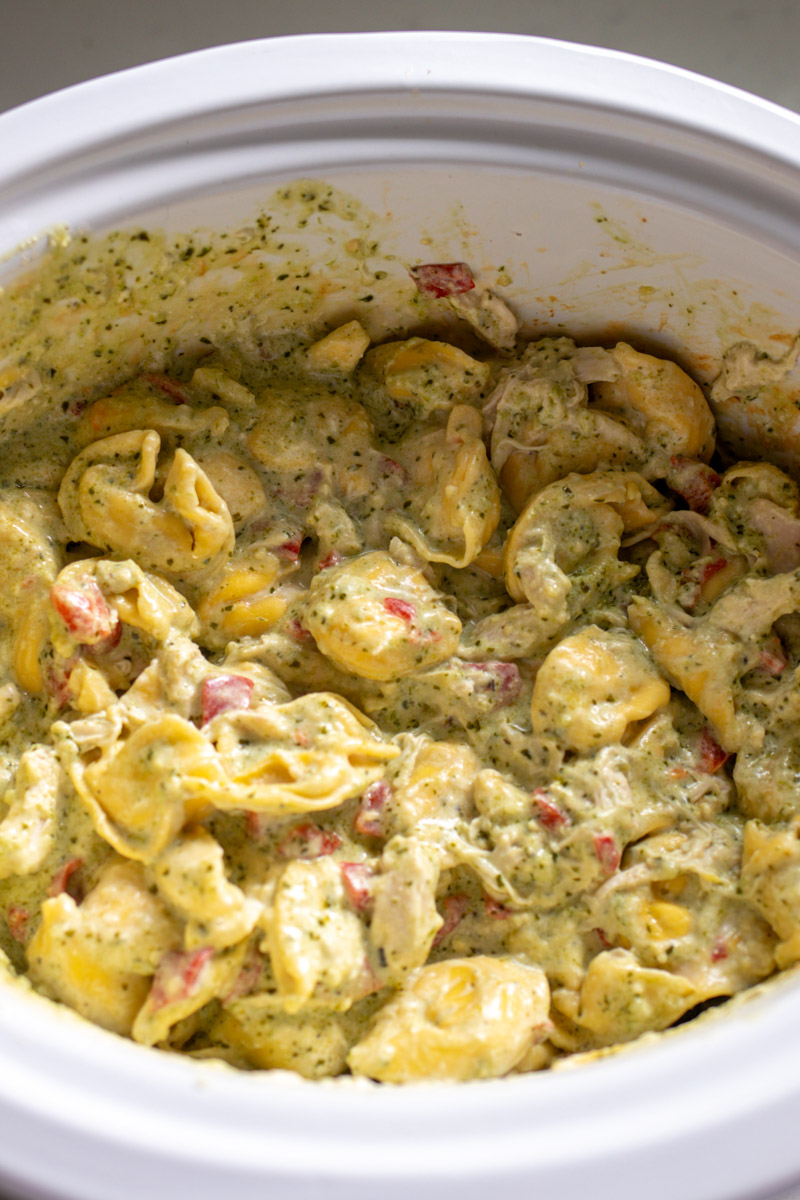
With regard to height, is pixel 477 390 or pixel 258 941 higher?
pixel 477 390

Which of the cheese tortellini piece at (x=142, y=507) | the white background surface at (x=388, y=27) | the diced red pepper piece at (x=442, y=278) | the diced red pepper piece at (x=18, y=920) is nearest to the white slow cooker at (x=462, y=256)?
the diced red pepper piece at (x=442, y=278)

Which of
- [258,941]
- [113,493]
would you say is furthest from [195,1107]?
[113,493]

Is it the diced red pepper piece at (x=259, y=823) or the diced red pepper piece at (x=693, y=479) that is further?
the diced red pepper piece at (x=693, y=479)

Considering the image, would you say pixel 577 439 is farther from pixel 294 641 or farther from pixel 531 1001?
pixel 531 1001

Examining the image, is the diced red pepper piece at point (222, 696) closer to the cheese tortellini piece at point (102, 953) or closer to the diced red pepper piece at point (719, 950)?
the cheese tortellini piece at point (102, 953)

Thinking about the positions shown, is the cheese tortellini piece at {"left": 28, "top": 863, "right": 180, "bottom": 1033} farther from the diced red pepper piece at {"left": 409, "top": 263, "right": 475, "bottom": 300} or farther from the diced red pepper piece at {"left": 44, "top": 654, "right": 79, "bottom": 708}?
the diced red pepper piece at {"left": 409, "top": 263, "right": 475, "bottom": 300}

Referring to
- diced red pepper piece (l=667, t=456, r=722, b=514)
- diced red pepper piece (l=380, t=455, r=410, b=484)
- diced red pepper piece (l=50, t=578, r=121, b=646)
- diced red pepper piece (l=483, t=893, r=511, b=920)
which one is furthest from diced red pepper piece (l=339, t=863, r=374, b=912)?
diced red pepper piece (l=667, t=456, r=722, b=514)

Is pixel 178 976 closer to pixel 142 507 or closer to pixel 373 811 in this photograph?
pixel 373 811
